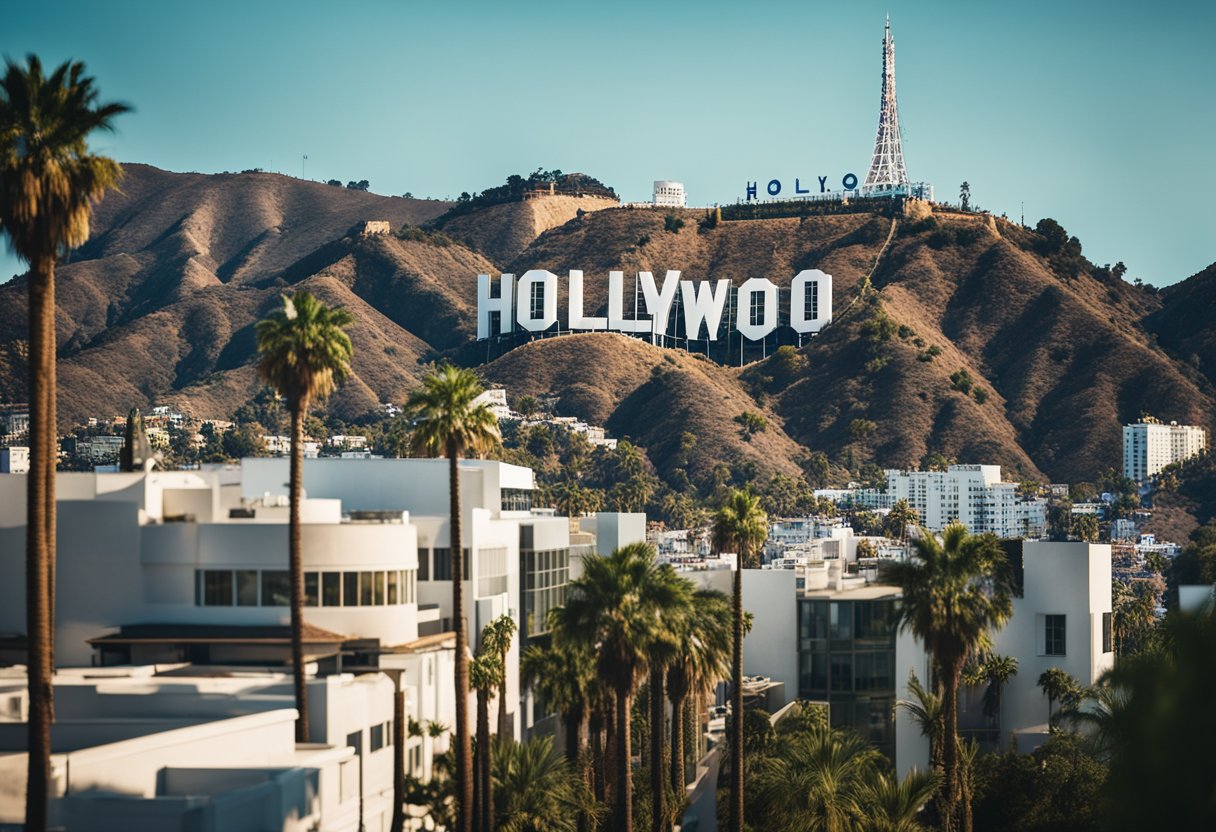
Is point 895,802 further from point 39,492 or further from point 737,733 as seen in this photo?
point 39,492

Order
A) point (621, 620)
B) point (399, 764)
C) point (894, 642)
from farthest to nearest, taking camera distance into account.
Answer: point (894, 642), point (399, 764), point (621, 620)

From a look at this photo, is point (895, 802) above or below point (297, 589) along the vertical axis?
below

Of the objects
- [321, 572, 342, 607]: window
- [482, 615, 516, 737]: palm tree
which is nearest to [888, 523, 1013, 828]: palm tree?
[482, 615, 516, 737]: palm tree

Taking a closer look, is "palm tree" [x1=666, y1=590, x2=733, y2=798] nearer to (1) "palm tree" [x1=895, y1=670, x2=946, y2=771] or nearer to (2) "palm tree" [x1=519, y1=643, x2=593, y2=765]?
(2) "palm tree" [x1=519, y1=643, x2=593, y2=765]

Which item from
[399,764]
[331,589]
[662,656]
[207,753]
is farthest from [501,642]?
[207,753]

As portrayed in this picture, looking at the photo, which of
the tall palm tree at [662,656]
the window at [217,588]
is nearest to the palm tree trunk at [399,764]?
the tall palm tree at [662,656]

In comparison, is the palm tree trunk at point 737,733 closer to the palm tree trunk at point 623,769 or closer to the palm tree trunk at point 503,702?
the palm tree trunk at point 503,702
